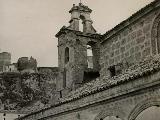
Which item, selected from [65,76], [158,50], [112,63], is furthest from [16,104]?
[158,50]

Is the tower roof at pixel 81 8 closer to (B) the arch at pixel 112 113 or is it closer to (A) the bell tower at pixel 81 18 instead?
(A) the bell tower at pixel 81 18

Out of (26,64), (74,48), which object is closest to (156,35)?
(74,48)

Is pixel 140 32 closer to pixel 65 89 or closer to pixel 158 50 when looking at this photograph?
pixel 158 50

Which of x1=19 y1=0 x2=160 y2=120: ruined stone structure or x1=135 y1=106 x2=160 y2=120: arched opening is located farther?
x1=19 y1=0 x2=160 y2=120: ruined stone structure

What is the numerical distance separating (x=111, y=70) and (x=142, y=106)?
A: 20.0 feet

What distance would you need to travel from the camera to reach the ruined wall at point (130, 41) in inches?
646

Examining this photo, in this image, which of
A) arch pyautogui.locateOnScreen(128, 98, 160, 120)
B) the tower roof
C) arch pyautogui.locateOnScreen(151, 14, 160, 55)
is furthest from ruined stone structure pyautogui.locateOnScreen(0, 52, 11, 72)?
arch pyautogui.locateOnScreen(128, 98, 160, 120)

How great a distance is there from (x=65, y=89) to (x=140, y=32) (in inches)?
305

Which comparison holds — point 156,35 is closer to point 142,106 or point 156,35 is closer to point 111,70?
point 111,70

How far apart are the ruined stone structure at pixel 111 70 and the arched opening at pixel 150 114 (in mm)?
109

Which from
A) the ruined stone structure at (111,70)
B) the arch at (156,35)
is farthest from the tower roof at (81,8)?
the arch at (156,35)

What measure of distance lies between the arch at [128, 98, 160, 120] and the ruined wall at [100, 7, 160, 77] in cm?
471

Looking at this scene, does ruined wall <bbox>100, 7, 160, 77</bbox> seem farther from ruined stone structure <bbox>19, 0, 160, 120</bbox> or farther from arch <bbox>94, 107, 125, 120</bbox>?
arch <bbox>94, 107, 125, 120</bbox>

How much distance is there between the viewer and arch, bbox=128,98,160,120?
1104 cm
